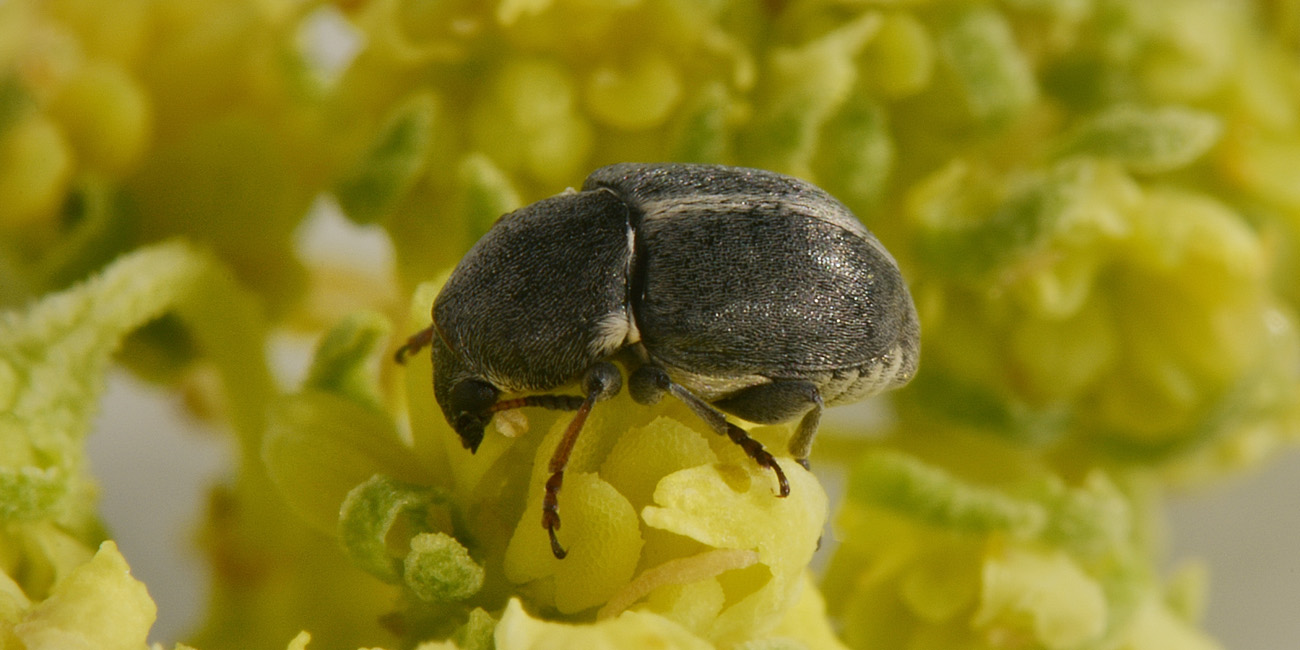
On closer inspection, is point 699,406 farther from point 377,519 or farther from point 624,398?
point 377,519

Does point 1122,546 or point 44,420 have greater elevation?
point 44,420

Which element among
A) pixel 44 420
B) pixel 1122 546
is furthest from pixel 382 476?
A: pixel 1122 546

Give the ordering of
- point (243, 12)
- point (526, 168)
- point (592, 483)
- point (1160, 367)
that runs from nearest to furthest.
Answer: point (592, 483), point (526, 168), point (1160, 367), point (243, 12)

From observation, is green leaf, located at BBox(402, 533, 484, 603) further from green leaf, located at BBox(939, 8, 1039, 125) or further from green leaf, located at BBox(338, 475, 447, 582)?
green leaf, located at BBox(939, 8, 1039, 125)

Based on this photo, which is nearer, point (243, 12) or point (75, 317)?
point (75, 317)

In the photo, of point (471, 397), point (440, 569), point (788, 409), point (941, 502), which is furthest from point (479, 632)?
point (941, 502)

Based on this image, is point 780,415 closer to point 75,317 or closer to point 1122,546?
point 1122,546

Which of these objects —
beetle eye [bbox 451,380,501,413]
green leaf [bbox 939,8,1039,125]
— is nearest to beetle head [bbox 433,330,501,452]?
beetle eye [bbox 451,380,501,413]
